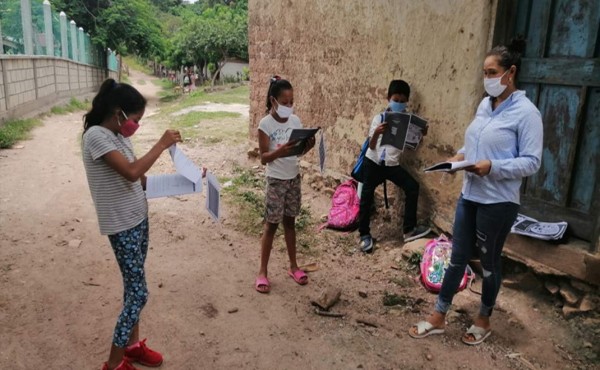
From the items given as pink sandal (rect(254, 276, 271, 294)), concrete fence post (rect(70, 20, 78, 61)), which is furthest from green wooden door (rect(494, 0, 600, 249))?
concrete fence post (rect(70, 20, 78, 61))

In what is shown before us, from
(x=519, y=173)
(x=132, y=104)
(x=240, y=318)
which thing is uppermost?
(x=132, y=104)

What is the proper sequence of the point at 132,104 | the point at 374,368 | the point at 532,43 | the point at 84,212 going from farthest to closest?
the point at 84,212 → the point at 532,43 → the point at 374,368 → the point at 132,104

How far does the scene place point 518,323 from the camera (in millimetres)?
3377

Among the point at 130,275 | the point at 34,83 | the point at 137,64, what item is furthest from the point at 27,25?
the point at 137,64

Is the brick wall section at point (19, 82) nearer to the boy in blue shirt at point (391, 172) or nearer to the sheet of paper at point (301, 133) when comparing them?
the boy in blue shirt at point (391, 172)

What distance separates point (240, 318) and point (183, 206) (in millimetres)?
2746

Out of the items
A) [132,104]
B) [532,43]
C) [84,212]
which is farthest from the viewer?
[84,212]

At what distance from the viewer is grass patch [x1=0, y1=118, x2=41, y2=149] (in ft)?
28.5

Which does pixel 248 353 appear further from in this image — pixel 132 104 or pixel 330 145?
pixel 330 145

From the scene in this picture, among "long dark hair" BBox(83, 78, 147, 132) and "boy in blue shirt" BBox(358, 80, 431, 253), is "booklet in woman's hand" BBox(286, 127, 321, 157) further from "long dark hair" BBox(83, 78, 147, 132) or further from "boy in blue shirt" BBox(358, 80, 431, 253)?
"long dark hair" BBox(83, 78, 147, 132)

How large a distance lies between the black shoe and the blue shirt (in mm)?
1740

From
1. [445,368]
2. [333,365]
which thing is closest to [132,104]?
[333,365]

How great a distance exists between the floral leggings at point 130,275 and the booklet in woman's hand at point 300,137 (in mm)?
1307

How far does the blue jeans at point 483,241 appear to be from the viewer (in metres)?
2.77
